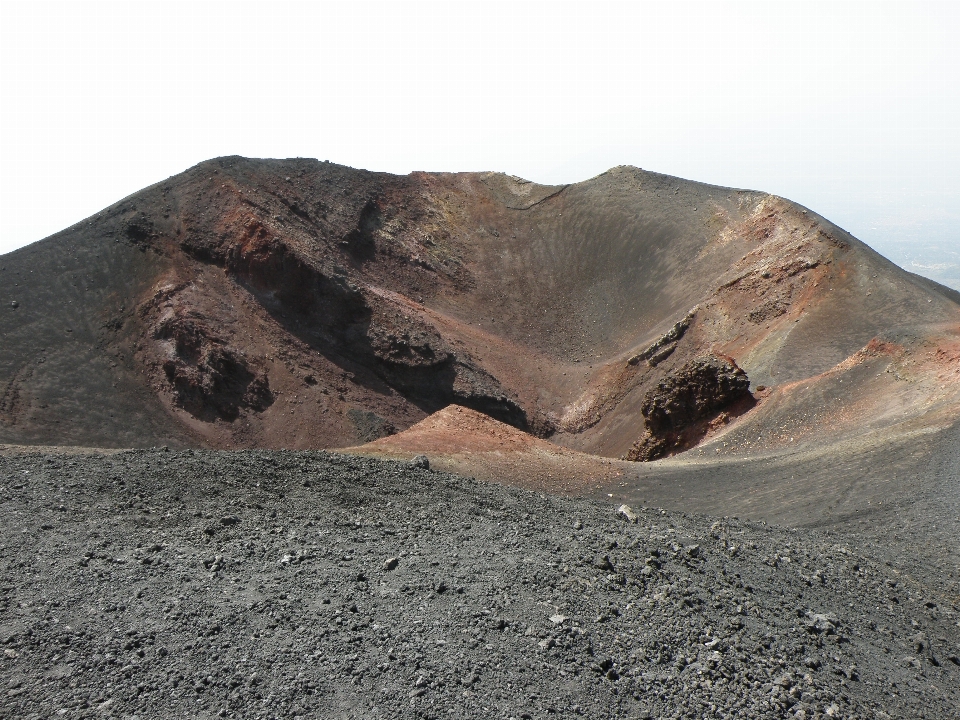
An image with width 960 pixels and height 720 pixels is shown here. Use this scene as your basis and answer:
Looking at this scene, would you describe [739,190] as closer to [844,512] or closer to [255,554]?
[844,512]

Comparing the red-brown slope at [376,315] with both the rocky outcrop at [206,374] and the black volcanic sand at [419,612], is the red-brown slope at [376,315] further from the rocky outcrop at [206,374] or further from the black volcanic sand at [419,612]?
the black volcanic sand at [419,612]

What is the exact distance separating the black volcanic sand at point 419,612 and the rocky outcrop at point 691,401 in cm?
1106

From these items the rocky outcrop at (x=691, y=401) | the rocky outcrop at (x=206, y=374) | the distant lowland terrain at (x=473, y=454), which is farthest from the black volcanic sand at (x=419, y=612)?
the rocky outcrop at (x=206, y=374)

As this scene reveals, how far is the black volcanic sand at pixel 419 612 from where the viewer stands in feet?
21.4

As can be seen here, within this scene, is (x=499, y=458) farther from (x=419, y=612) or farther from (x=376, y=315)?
(x=376, y=315)

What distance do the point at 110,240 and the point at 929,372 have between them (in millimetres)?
25394

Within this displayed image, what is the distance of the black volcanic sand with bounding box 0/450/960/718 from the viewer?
21.4 ft

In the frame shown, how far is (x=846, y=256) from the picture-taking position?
26.7m

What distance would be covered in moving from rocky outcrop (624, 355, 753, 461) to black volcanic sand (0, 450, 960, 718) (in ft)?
36.3

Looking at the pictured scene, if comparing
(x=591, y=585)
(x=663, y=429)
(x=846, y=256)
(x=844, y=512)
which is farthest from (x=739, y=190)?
(x=591, y=585)

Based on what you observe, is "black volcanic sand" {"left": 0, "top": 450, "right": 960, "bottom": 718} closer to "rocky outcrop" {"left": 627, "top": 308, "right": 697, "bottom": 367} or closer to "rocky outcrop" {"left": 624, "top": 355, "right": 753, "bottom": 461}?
"rocky outcrop" {"left": 624, "top": 355, "right": 753, "bottom": 461}

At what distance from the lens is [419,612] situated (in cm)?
764

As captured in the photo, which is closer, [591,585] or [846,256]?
[591,585]

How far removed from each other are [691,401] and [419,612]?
54.3 ft
